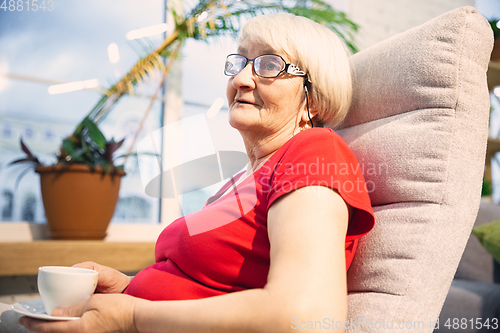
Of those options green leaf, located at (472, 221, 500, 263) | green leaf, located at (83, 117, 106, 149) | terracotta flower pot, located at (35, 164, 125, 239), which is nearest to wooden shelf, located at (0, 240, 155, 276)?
terracotta flower pot, located at (35, 164, 125, 239)

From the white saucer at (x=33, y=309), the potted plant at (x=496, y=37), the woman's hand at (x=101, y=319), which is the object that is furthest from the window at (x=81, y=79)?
the potted plant at (x=496, y=37)

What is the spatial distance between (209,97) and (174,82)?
26 centimetres

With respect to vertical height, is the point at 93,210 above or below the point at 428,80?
below

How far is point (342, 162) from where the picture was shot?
2.09 feet

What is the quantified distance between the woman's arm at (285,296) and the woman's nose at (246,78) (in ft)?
1.27

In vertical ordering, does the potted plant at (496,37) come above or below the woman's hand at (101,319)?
above

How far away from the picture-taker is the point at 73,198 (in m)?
1.71

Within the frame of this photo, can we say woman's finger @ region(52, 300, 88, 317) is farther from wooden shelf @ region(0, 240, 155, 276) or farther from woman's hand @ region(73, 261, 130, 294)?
wooden shelf @ region(0, 240, 155, 276)

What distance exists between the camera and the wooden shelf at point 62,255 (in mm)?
1570

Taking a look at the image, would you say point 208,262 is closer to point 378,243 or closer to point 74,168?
point 378,243

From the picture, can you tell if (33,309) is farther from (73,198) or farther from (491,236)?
(491,236)

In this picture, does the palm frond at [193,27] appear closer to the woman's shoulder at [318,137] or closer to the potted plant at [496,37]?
the potted plant at [496,37]

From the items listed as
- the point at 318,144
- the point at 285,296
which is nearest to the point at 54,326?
the point at 285,296

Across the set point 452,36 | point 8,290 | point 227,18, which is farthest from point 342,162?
point 8,290
